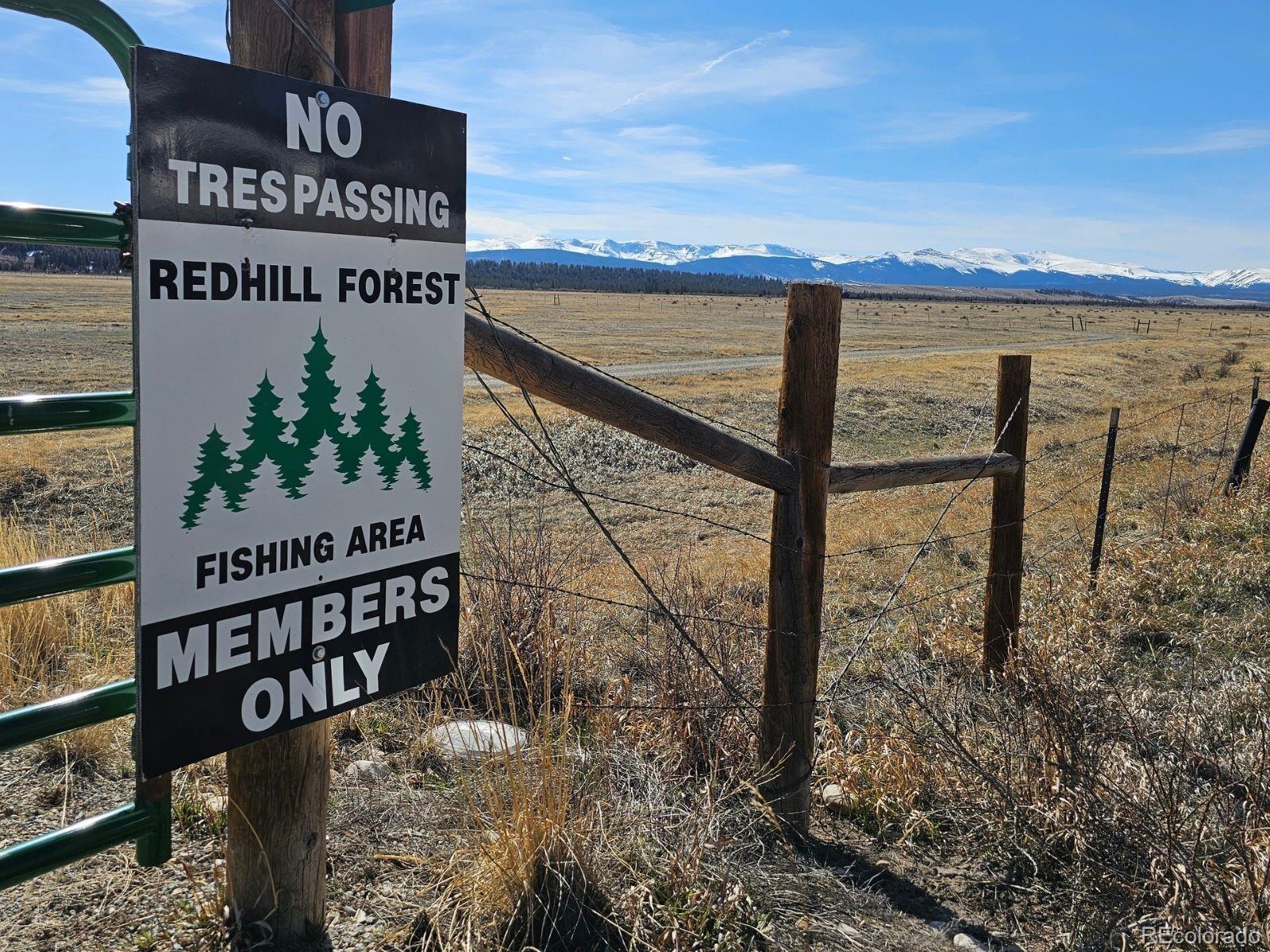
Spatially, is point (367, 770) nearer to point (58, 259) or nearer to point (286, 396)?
point (286, 396)

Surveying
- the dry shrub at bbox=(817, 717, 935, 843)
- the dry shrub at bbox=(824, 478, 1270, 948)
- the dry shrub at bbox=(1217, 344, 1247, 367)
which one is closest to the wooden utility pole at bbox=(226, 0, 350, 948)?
the dry shrub at bbox=(824, 478, 1270, 948)

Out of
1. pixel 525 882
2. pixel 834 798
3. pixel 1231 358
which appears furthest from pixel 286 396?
pixel 1231 358

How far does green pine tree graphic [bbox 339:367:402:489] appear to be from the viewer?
87.9 inches

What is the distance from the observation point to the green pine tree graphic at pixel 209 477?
76.7 inches

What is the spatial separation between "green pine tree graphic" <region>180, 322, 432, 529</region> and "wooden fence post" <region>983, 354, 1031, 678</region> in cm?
358

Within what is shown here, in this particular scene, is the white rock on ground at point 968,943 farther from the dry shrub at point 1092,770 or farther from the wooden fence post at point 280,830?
the wooden fence post at point 280,830

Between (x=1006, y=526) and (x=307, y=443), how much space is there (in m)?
4.01

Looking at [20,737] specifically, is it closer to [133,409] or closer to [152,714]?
[152,714]

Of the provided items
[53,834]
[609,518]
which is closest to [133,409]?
[53,834]

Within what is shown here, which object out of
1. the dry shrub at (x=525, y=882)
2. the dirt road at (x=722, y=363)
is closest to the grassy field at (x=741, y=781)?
the dry shrub at (x=525, y=882)

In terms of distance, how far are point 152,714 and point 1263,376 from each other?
35803mm

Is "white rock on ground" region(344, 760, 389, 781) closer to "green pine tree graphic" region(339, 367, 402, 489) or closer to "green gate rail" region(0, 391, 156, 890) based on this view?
"green gate rail" region(0, 391, 156, 890)

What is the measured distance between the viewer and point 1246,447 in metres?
8.76

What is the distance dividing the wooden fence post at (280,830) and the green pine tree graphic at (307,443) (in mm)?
646
